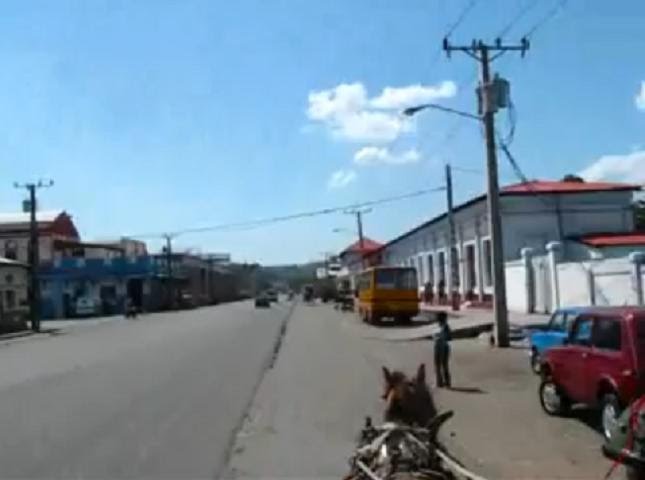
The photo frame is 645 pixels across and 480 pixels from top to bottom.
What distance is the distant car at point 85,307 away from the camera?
3964 inches

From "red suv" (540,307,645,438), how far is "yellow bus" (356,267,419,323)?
114ft

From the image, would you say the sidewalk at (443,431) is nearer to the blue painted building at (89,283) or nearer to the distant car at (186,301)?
the blue painted building at (89,283)

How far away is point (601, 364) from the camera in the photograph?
13320 millimetres

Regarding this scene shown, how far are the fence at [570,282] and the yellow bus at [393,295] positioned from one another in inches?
223

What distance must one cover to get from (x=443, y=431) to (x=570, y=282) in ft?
78.0

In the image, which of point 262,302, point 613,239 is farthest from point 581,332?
point 262,302

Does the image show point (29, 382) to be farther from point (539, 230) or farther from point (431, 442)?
point (539, 230)

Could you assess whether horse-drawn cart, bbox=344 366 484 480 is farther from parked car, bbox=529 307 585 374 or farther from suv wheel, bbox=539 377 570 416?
parked car, bbox=529 307 585 374

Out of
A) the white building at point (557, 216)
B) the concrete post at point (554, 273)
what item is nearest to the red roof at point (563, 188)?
the white building at point (557, 216)

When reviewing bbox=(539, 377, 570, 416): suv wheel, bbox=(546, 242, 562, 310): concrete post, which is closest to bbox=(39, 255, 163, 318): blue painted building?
bbox=(546, 242, 562, 310): concrete post

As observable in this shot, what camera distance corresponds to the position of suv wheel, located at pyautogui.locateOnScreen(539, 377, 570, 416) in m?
15.3

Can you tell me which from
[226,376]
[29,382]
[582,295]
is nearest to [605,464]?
[226,376]

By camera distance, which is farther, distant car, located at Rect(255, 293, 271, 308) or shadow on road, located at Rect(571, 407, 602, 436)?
distant car, located at Rect(255, 293, 271, 308)

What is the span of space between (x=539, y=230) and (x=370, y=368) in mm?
27249
